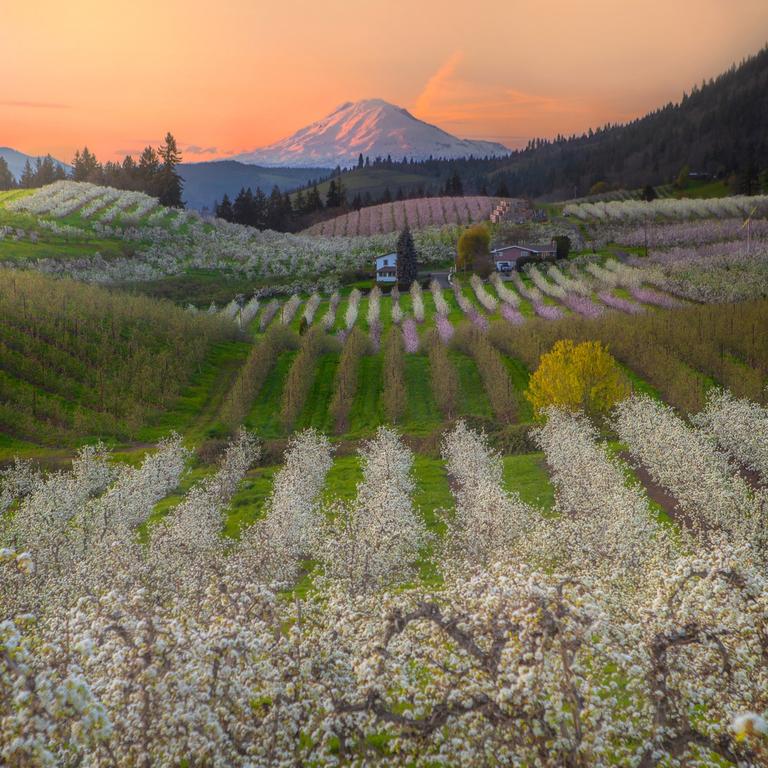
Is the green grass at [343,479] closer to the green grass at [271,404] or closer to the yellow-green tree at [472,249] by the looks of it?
the green grass at [271,404]

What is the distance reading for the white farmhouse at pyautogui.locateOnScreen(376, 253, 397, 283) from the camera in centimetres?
14875

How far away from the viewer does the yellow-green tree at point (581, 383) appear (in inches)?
2731

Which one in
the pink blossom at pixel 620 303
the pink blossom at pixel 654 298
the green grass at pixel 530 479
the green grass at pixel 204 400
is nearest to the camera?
the green grass at pixel 530 479

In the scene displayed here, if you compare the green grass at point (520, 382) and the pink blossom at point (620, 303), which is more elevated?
the pink blossom at point (620, 303)

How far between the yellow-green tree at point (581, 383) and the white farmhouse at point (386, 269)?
267 feet

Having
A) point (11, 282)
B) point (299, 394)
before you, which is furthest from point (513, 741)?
point (11, 282)

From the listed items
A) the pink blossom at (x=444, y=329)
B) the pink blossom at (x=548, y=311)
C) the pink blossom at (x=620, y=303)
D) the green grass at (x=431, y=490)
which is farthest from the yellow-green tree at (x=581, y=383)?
the pink blossom at (x=620, y=303)

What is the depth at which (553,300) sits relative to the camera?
124m

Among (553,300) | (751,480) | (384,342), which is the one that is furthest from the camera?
(553,300)

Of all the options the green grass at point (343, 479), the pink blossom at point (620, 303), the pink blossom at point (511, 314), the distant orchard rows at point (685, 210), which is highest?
the distant orchard rows at point (685, 210)

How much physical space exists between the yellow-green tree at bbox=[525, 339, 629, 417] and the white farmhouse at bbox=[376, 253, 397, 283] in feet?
267

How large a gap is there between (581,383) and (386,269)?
87.0 meters

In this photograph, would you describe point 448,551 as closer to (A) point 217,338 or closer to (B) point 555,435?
(B) point 555,435

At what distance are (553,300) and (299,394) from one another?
6441 centimetres
